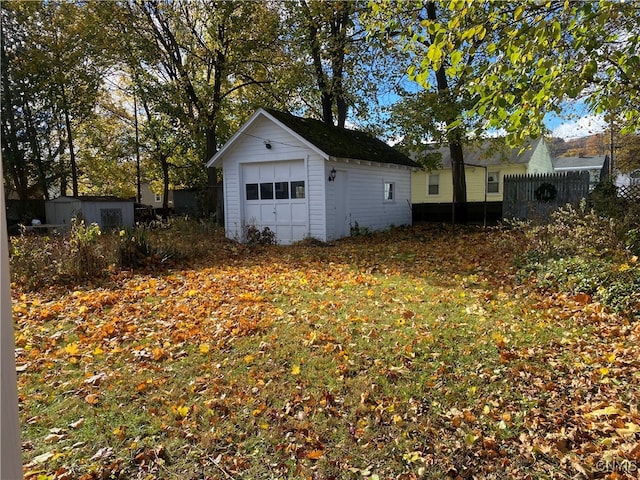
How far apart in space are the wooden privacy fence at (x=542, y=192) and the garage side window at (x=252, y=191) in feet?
28.4

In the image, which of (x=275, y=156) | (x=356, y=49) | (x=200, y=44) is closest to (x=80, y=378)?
(x=275, y=156)

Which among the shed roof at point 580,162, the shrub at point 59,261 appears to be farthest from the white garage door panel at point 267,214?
the shed roof at point 580,162

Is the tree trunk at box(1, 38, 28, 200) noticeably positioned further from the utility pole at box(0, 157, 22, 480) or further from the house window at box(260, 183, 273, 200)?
the utility pole at box(0, 157, 22, 480)

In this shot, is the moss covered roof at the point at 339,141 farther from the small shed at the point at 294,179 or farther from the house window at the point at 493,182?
the house window at the point at 493,182

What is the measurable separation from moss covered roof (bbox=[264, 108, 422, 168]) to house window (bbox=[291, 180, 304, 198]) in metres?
1.44

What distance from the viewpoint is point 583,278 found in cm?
624

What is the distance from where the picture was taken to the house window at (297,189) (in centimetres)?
1409

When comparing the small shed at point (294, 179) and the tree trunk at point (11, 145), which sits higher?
the tree trunk at point (11, 145)

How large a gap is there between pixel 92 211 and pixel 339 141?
1123cm

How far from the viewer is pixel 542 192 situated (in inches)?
571

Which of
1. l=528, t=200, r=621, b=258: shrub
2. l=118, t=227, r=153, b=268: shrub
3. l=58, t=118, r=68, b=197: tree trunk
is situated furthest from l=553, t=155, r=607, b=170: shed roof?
l=58, t=118, r=68, b=197: tree trunk

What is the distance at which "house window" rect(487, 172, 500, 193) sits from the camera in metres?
28.4

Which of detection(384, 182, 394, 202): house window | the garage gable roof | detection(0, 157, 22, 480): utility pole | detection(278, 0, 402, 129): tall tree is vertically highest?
detection(278, 0, 402, 129): tall tree

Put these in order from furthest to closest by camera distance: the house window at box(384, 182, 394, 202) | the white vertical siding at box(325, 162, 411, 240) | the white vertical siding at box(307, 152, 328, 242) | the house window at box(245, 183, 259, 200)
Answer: the house window at box(384, 182, 394, 202) → the house window at box(245, 183, 259, 200) → the white vertical siding at box(325, 162, 411, 240) → the white vertical siding at box(307, 152, 328, 242)
